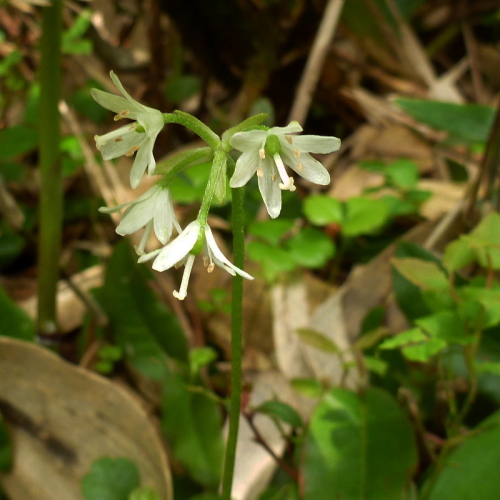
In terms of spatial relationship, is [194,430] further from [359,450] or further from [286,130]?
[286,130]

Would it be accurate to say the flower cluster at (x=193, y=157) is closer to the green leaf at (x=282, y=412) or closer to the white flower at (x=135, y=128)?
the white flower at (x=135, y=128)

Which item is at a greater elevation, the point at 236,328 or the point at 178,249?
the point at 178,249

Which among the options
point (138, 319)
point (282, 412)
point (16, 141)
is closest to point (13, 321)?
point (138, 319)

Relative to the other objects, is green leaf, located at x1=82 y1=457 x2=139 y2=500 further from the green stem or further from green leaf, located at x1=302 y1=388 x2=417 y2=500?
the green stem

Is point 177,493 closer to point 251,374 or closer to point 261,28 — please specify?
point 251,374

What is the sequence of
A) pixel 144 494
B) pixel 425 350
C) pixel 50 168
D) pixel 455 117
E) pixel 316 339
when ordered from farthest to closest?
1. pixel 455 117
2. pixel 50 168
3. pixel 316 339
4. pixel 144 494
5. pixel 425 350

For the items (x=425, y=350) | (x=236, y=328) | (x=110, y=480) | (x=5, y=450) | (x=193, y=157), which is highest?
(x=193, y=157)

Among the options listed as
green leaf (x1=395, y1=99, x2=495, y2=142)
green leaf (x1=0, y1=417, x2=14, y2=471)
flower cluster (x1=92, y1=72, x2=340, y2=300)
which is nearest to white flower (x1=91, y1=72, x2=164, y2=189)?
flower cluster (x1=92, y1=72, x2=340, y2=300)
